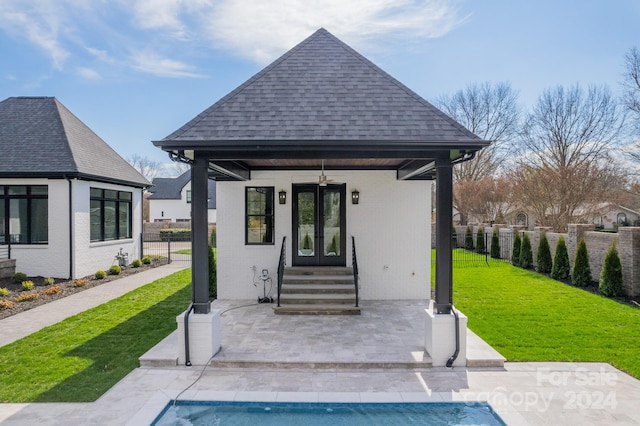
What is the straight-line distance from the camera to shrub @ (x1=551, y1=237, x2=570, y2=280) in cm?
1241

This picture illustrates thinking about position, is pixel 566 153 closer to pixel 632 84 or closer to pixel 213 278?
pixel 632 84

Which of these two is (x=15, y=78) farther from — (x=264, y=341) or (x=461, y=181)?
(x=461, y=181)

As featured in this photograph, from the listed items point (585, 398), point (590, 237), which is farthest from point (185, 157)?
point (590, 237)

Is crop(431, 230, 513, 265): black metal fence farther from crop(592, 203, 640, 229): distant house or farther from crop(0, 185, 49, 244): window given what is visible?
crop(0, 185, 49, 244): window

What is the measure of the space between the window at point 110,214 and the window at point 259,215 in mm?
7059

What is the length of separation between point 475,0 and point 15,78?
20.3 metres

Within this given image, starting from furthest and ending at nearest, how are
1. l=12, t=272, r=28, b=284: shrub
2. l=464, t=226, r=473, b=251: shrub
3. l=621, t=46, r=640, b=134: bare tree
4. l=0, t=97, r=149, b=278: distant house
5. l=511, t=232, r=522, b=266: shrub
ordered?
l=464, t=226, r=473, b=251: shrub, l=621, t=46, r=640, b=134: bare tree, l=511, t=232, r=522, b=266: shrub, l=0, t=97, r=149, b=278: distant house, l=12, t=272, r=28, b=284: shrub

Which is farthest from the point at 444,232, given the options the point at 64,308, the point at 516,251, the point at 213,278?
the point at 516,251

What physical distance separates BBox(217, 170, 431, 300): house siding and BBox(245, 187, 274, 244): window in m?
0.14

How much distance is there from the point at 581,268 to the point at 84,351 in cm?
1265

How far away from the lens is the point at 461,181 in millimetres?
30031

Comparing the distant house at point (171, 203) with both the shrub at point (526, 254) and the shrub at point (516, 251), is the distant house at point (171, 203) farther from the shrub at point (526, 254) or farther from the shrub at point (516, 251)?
the shrub at point (526, 254)

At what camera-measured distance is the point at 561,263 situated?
12.5 metres

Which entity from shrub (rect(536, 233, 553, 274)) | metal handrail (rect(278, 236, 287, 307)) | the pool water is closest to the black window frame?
metal handrail (rect(278, 236, 287, 307))
